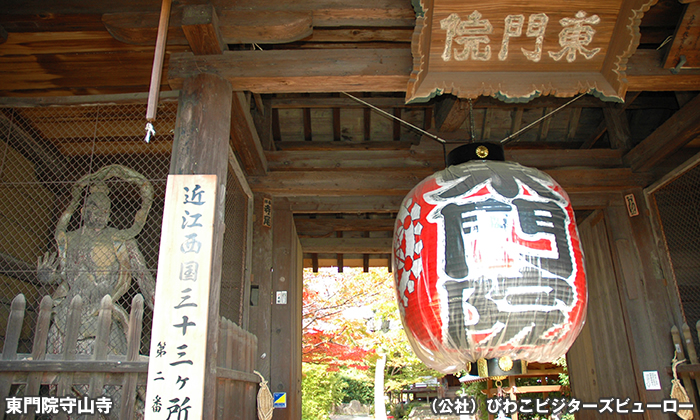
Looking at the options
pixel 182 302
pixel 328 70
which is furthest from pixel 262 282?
pixel 328 70

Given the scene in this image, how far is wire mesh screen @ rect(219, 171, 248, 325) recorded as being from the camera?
4.96 m

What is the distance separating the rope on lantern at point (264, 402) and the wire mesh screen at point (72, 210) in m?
1.49

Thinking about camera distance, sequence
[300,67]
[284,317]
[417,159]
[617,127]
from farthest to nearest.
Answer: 1. [617,127]
2. [417,159]
3. [284,317]
4. [300,67]

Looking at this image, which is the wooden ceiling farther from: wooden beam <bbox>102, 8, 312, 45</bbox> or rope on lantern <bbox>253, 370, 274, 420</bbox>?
rope on lantern <bbox>253, 370, 274, 420</bbox>

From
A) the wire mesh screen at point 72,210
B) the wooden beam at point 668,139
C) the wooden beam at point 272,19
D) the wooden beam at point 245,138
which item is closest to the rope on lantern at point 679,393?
the wooden beam at point 668,139

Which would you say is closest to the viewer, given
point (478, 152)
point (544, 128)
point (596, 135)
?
point (478, 152)

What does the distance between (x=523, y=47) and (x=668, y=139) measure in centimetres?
288

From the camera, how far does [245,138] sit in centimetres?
530

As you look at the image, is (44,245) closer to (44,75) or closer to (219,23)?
(44,75)

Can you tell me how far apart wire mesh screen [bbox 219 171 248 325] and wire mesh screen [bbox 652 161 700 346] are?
17.1 ft

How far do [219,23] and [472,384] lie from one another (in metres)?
15.9

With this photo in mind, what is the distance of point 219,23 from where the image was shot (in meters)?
4.05

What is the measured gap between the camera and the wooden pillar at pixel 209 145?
3338 millimetres

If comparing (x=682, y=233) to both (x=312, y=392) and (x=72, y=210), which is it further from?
(x=312, y=392)
